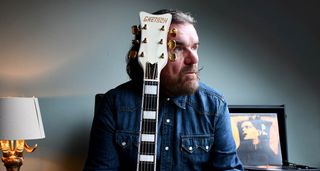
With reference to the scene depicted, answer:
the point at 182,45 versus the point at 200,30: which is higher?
the point at 200,30

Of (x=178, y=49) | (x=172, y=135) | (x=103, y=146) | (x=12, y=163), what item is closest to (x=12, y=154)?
(x=12, y=163)

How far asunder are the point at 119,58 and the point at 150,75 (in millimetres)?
799

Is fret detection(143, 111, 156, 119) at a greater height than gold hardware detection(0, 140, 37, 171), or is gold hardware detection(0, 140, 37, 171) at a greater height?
Result: fret detection(143, 111, 156, 119)

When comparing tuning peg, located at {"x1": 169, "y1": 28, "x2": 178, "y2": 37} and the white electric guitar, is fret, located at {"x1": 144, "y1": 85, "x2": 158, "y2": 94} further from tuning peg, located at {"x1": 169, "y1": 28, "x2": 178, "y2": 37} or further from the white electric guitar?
tuning peg, located at {"x1": 169, "y1": 28, "x2": 178, "y2": 37}

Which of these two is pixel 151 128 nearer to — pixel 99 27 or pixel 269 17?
pixel 99 27

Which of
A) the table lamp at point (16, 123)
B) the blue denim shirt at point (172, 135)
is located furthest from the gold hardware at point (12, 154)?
the blue denim shirt at point (172, 135)

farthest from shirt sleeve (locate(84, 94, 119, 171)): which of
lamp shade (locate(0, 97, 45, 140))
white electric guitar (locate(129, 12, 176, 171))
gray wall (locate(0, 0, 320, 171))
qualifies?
gray wall (locate(0, 0, 320, 171))

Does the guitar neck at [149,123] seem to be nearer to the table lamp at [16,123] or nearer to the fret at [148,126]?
the fret at [148,126]

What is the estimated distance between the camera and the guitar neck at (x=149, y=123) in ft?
3.22

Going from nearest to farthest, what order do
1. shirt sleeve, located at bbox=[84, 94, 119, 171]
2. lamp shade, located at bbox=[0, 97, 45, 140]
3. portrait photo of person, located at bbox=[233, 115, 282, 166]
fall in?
shirt sleeve, located at bbox=[84, 94, 119, 171] < lamp shade, located at bbox=[0, 97, 45, 140] < portrait photo of person, located at bbox=[233, 115, 282, 166]

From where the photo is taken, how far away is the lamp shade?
143cm

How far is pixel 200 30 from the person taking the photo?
1885 mm

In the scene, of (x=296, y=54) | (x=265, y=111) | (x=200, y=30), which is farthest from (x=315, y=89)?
(x=200, y=30)

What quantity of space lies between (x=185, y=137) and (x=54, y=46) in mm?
951
